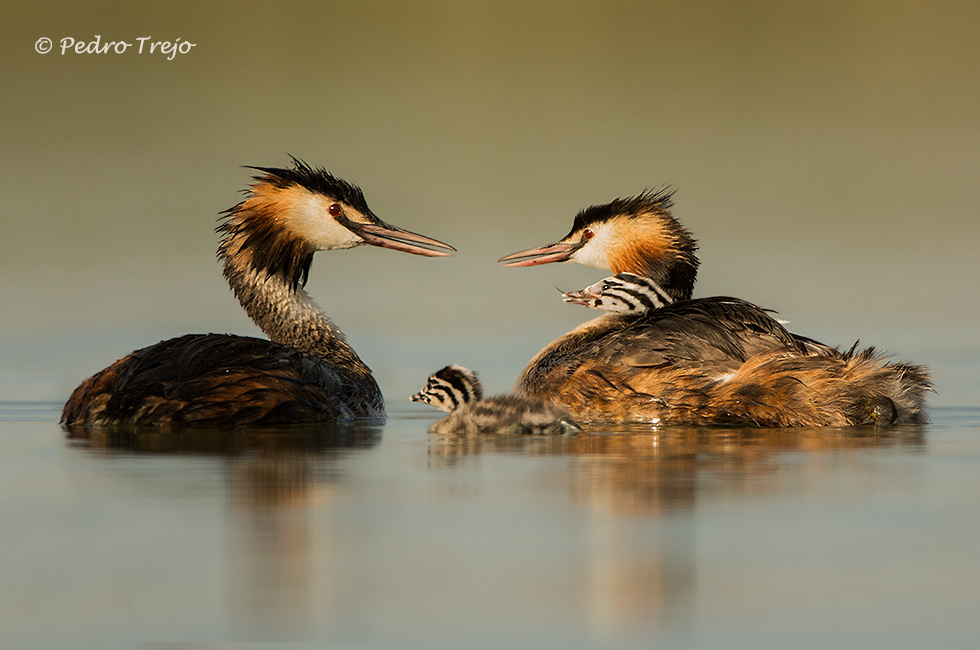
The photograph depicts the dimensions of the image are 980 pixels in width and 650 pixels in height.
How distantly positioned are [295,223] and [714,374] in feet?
8.92

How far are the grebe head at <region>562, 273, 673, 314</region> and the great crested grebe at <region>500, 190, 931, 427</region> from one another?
4 cm

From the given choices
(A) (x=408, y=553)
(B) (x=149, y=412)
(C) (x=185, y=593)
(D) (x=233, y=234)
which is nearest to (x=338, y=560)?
(A) (x=408, y=553)

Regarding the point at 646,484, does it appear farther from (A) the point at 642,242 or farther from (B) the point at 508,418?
(A) the point at 642,242

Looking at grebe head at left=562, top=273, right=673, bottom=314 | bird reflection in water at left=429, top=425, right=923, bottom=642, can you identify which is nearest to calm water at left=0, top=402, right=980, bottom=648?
bird reflection in water at left=429, top=425, right=923, bottom=642

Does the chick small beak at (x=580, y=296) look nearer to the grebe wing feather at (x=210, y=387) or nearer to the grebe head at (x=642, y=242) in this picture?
the grebe head at (x=642, y=242)

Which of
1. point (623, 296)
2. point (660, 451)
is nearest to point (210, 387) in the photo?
point (660, 451)

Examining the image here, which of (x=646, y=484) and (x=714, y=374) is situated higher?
(x=714, y=374)

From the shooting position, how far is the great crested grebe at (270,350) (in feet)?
22.1

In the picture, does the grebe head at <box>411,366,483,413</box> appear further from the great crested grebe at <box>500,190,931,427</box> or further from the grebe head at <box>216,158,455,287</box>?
the grebe head at <box>216,158,455,287</box>

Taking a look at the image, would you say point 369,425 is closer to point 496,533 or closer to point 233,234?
point 233,234

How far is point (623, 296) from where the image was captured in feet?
25.7

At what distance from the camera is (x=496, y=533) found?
13.5 feet

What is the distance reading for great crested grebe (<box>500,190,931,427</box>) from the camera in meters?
6.73

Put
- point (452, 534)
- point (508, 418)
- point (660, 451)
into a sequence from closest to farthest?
point (452, 534)
point (660, 451)
point (508, 418)
